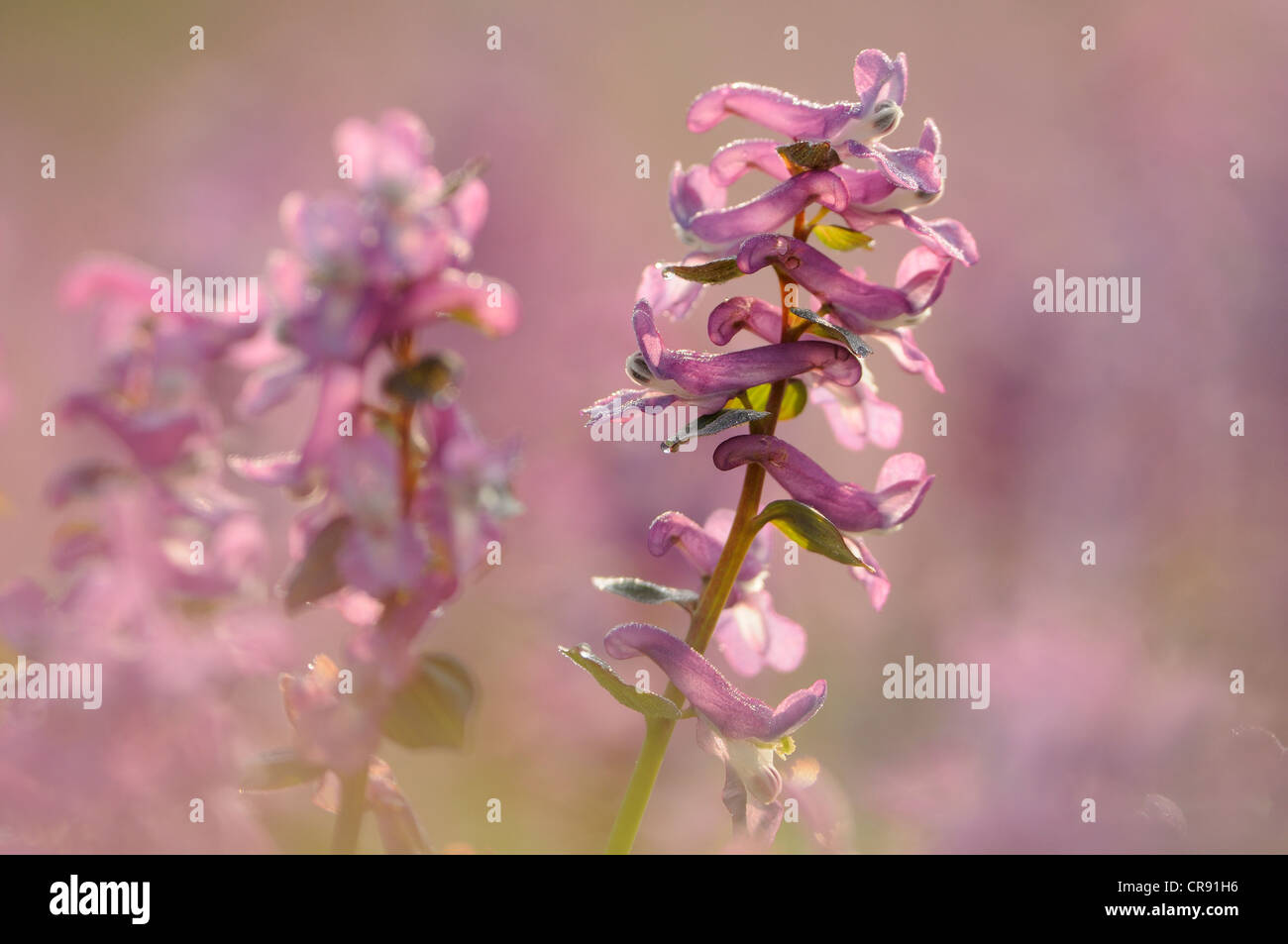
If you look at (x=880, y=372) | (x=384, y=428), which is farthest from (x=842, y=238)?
(x=880, y=372)

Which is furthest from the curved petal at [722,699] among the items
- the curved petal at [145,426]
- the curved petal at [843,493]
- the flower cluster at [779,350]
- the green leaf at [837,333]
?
the curved petal at [145,426]

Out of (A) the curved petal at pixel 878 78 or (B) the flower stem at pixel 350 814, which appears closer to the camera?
(B) the flower stem at pixel 350 814

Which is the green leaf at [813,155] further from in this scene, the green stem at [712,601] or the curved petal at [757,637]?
the curved petal at [757,637]

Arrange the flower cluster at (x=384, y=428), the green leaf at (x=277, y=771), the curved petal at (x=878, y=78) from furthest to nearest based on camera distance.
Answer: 1. the curved petal at (x=878, y=78)
2. the green leaf at (x=277, y=771)
3. the flower cluster at (x=384, y=428)

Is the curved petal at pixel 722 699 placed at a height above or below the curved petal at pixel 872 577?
below

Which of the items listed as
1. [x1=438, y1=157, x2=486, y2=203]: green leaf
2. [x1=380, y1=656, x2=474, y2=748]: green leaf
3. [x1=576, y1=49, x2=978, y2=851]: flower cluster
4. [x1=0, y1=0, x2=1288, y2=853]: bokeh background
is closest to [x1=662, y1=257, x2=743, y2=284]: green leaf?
[x1=576, y1=49, x2=978, y2=851]: flower cluster
